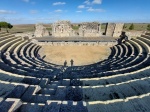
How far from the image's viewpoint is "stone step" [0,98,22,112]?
6.91m

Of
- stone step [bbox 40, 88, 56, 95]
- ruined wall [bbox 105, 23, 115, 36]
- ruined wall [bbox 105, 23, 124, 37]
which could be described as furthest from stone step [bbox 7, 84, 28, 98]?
ruined wall [bbox 105, 23, 115, 36]

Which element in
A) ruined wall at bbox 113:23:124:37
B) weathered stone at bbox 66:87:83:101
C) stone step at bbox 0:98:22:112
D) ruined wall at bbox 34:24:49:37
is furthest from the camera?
ruined wall at bbox 34:24:49:37

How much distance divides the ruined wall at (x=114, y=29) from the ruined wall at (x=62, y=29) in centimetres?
1300

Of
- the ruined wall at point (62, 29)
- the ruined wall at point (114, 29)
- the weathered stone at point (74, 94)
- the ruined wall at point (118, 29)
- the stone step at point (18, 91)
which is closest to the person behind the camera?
the weathered stone at point (74, 94)

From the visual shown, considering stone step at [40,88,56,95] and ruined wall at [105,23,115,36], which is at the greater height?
ruined wall at [105,23,115,36]

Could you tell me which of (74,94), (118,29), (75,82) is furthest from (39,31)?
(74,94)

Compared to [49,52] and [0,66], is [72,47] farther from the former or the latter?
[0,66]

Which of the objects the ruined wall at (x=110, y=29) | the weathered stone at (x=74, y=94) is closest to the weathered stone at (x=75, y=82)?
the weathered stone at (x=74, y=94)

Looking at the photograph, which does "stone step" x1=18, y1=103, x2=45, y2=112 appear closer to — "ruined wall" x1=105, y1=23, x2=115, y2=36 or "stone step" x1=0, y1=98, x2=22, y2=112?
"stone step" x1=0, y1=98, x2=22, y2=112

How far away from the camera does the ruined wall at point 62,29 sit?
4162 cm

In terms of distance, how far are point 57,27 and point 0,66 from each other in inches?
1131

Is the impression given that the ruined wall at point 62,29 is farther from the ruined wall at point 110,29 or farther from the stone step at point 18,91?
the stone step at point 18,91

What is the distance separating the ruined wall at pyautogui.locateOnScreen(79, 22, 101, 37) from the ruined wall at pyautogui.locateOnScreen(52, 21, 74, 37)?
382 cm

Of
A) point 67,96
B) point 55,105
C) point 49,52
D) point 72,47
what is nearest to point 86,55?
point 72,47
